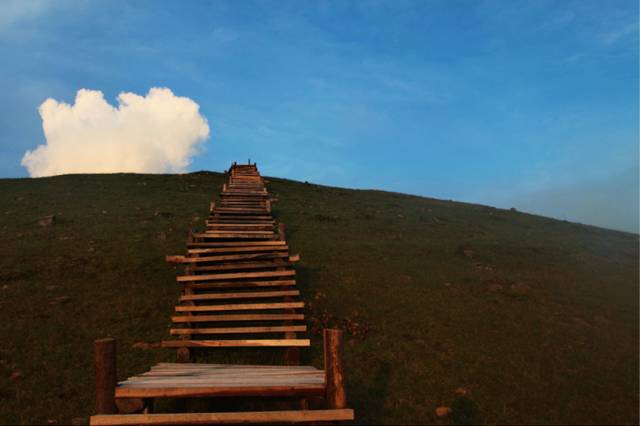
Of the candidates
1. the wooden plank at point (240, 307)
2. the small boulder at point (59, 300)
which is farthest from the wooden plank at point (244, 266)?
the small boulder at point (59, 300)

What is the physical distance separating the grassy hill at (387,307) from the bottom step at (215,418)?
2.90 m

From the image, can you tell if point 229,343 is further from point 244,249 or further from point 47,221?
point 47,221

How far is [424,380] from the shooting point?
10.8 metres

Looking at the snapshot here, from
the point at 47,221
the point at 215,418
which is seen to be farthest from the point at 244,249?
the point at 47,221

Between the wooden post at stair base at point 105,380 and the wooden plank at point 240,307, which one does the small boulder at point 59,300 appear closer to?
the wooden plank at point 240,307

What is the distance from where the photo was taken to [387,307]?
15.9 meters

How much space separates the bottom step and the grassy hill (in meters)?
2.90

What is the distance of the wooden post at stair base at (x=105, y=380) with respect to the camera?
676 cm

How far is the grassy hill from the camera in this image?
1002 centimetres

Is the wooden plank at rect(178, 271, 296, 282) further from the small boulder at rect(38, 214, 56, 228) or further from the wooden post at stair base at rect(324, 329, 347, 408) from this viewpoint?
the small boulder at rect(38, 214, 56, 228)

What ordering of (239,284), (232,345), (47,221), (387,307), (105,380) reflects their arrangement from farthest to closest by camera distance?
1. (47,221)
2. (387,307)
3. (239,284)
4. (232,345)
5. (105,380)

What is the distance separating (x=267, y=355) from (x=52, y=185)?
34.9 metres

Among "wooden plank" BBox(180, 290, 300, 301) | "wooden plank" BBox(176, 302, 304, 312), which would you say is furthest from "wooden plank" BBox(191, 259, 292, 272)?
"wooden plank" BBox(176, 302, 304, 312)

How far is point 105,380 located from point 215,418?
196 cm
